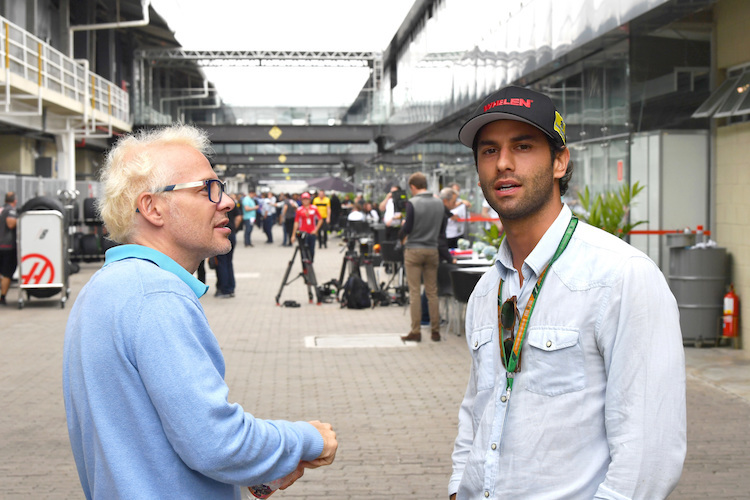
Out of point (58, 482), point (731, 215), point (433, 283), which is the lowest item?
point (58, 482)

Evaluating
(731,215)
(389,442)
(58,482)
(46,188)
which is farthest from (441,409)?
(46,188)

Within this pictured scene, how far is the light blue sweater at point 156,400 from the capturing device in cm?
207

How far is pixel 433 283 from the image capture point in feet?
37.6

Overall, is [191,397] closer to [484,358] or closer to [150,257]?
[150,257]

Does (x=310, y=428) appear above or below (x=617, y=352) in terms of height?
below

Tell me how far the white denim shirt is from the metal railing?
63.2ft

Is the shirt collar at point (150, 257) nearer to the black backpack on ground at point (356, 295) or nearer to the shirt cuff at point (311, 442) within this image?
the shirt cuff at point (311, 442)

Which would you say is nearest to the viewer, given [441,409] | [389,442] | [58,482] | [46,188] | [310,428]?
[310,428]

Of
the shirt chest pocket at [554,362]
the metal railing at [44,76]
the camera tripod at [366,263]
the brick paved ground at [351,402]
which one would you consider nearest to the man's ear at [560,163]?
the shirt chest pocket at [554,362]

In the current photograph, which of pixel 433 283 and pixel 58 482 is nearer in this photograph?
pixel 58 482

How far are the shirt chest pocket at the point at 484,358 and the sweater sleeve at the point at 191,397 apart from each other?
600 millimetres

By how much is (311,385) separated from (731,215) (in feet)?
18.2

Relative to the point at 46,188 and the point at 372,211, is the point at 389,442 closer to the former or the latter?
the point at 46,188

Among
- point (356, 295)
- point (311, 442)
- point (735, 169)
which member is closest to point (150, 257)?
point (311, 442)
